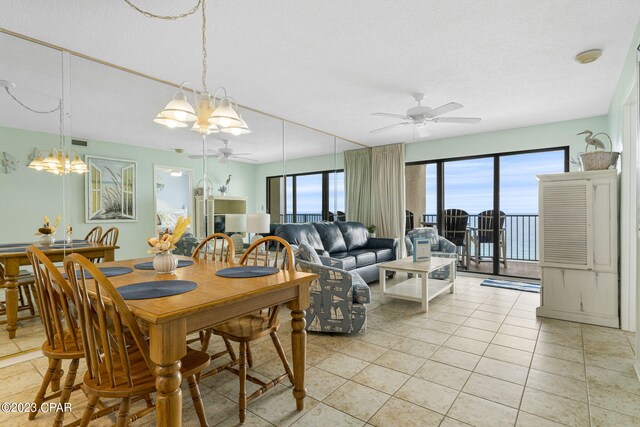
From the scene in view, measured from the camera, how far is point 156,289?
157 cm

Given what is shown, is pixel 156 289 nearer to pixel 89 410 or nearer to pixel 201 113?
pixel 89 410

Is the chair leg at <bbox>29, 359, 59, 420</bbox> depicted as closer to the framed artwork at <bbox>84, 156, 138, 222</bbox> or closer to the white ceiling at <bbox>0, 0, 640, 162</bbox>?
the framed artwork at <bbox>84, 156, 138, 222</bbox>

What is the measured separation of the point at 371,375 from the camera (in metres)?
2.31

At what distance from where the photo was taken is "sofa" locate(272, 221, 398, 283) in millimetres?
4621

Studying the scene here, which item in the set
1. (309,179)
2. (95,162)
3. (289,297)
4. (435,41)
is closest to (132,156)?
(95,162)

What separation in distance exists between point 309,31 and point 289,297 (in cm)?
200

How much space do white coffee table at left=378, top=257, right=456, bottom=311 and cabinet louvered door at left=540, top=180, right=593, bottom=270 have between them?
1171mm

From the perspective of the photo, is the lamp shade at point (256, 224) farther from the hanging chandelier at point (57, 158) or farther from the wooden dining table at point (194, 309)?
the wooden dining table at point (194, 309)

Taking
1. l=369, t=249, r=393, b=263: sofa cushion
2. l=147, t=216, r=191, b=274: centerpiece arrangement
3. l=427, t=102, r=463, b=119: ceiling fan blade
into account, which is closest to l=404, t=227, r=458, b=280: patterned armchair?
l=369, t=249, r=393, b=263: sofa cushion

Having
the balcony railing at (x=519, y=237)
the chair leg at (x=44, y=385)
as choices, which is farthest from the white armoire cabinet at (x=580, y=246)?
the chair leg at (x=44, y=385)

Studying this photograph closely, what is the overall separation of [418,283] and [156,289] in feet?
12.2

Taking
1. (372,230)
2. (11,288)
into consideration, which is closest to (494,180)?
(372,230)

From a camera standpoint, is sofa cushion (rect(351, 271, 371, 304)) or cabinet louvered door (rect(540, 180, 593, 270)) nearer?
sofa cushion (rect(351, 271, 371, 304))

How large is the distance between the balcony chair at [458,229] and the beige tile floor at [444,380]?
2.86m
